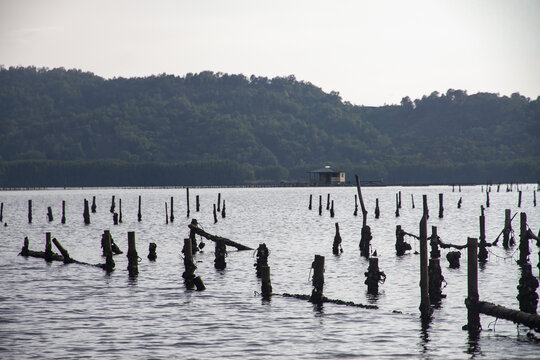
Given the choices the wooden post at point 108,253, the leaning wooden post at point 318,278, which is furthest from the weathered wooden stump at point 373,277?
the wooden post at point 108,253

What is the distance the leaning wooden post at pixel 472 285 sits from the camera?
19.5 m

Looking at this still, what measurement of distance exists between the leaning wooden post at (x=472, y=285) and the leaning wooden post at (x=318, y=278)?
5353 mm

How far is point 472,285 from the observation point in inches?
777


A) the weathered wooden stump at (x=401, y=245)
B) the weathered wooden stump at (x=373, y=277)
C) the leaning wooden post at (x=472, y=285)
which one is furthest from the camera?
→ the weathered wooden stump at (x=401, y=245)

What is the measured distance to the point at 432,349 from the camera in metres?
19.6

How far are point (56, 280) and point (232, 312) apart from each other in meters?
11.9

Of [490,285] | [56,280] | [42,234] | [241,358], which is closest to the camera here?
[241,358]

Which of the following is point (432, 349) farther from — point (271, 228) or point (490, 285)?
point (271, 228)

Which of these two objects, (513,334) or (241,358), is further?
(513,334)

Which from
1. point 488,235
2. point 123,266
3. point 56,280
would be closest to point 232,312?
point 56,280

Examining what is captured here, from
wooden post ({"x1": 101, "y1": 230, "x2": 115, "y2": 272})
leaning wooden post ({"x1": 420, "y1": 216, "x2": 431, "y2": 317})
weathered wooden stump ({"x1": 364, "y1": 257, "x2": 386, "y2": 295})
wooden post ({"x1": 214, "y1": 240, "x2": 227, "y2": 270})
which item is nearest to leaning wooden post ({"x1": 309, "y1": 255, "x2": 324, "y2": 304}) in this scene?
weathered wooden stump ({"x1": 364, "y1": 257, "x2": 386, "y2": 295})

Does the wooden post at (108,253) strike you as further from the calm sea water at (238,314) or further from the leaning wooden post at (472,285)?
the leaning wooden post at (472,285)

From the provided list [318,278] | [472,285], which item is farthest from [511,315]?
[318,278]

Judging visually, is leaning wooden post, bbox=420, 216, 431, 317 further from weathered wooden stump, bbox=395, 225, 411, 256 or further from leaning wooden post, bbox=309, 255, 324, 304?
weathered wooden stump, bbox=395, 225, 411, 256
